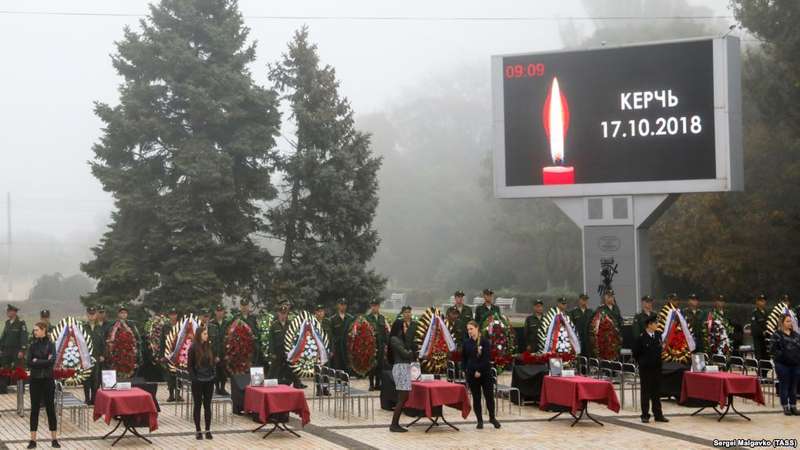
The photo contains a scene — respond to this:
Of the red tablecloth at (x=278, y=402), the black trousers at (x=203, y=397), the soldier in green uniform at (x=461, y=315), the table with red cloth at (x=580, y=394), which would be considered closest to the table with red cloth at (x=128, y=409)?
the black trousers at (x=203, y=397)

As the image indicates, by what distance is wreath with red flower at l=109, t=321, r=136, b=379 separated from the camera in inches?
836

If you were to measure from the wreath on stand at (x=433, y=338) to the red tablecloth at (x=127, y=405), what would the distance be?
19.9 feet

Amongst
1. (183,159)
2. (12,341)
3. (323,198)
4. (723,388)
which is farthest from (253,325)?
(323,198)

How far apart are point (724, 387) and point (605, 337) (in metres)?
4.87

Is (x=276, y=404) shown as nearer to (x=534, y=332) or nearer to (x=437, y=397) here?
(x=437, y=397)

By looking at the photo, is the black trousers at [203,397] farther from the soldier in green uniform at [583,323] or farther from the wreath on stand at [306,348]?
the soldier in green uniform at [583,323]

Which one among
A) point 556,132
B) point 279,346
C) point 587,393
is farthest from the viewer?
point 556,132

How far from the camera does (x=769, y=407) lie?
21875mm

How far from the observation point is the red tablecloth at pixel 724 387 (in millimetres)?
19234

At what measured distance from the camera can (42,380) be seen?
→ 55.7 ft

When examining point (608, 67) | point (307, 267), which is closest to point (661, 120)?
point (608, 67)

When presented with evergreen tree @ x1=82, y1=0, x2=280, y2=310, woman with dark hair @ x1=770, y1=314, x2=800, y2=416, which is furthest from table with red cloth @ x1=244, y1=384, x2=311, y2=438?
evergreen tree @ x1=82, y1=0, x2=280, y2=310

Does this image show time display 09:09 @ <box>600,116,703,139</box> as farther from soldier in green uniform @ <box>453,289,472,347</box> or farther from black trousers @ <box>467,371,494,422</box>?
black trousers @ <box>467,371,494,422</box>

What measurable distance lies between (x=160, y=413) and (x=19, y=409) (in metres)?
2.65
